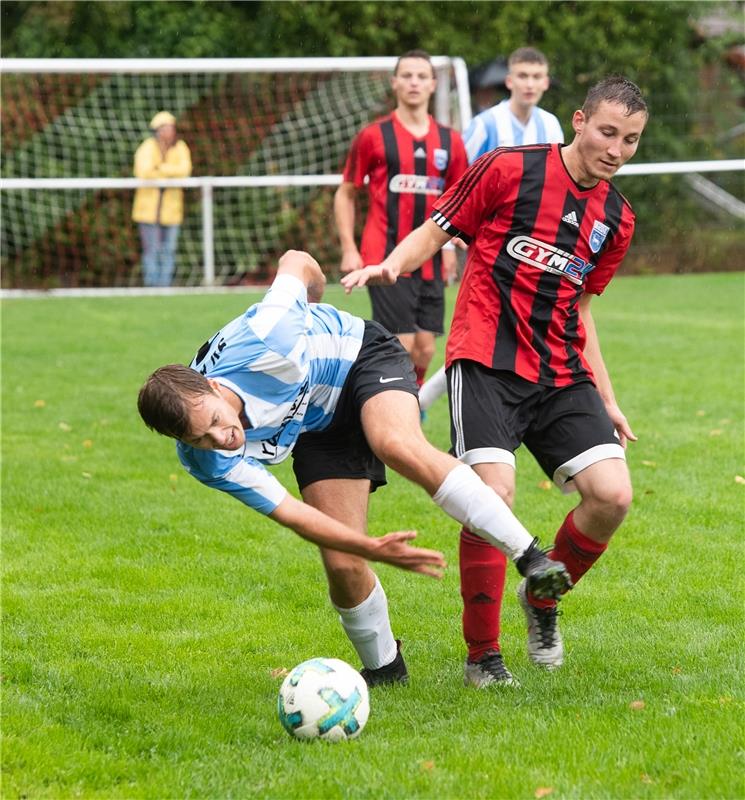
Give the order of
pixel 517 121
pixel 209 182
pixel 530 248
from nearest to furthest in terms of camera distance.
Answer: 1. pixel 530 248
2. pixel 517 121
3. pixel 209 182

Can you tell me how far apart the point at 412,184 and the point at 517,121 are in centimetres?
83

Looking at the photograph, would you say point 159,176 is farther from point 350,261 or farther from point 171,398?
point 171,398

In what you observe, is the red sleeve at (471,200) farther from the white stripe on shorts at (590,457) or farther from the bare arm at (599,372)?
the white stripe on shorts at (590,457)

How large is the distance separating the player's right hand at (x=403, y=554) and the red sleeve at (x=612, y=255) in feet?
5.21

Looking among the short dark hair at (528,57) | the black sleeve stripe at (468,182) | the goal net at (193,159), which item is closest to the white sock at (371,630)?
the black sleeve stripe at (468,182)

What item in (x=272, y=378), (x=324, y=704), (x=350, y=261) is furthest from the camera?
(x=350, y=261)

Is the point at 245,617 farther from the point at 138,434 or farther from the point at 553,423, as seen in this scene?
the point at 138,434

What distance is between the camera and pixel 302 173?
63.5ft

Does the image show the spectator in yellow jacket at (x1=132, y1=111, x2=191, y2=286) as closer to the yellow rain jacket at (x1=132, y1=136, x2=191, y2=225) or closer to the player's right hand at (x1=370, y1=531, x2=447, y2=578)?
the yellow rain jacket at (x1=132, y1=136, x2=191, y2=225)

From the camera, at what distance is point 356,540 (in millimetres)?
3736

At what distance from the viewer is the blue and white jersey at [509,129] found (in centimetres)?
861

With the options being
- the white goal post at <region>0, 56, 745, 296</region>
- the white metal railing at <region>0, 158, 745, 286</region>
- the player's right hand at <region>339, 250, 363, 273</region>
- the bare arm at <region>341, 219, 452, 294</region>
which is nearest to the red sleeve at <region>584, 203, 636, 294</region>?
the bare arm at <region>341, 219, 452, 294</region>

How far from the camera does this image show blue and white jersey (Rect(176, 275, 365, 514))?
12.8ft

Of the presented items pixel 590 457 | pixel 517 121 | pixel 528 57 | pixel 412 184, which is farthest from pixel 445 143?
pixel 590 457
